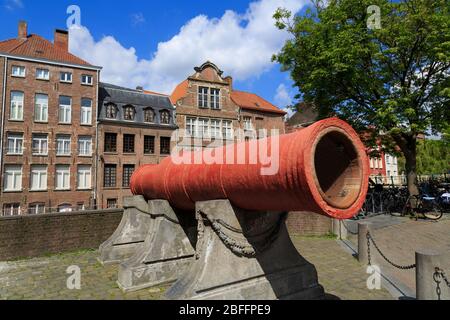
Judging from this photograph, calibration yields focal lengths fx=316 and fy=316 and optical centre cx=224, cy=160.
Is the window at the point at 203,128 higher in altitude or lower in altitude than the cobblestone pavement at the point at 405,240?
higher

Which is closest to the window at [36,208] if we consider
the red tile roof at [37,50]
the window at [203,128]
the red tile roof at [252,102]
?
the red tile roof at [37,50]

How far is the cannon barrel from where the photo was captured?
8.79ft

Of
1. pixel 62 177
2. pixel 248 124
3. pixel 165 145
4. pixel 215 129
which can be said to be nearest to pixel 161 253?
pixel 62 177

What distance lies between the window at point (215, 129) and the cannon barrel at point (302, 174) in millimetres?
26857

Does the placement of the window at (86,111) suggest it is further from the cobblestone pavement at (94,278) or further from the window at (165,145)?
the cobblestone pavement at (94,278)

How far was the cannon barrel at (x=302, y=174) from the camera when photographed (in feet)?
8.79

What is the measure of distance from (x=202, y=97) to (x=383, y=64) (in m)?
18.8

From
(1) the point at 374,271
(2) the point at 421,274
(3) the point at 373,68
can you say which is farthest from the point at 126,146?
(2) the point at 421,274

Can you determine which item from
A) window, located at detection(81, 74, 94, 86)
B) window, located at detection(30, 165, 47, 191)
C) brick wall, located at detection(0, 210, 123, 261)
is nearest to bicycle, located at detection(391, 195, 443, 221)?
brick wall, located at detection(0, 210, 123, 261)

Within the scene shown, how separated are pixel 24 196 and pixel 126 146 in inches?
332

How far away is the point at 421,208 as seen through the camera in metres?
13.0

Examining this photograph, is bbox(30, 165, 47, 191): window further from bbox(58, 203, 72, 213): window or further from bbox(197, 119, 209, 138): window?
bbox(197, 119, 209, 138): window

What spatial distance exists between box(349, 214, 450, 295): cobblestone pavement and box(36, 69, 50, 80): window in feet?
81.0

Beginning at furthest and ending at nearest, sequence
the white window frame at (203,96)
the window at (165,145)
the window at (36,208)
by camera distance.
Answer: the white window frame at (203,96) → the window at (165,145) → the window at (36,208)
